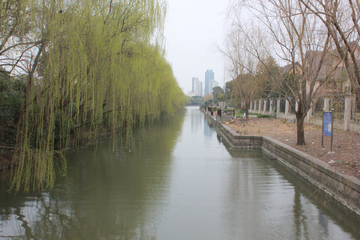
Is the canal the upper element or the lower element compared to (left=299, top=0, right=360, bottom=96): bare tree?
lower

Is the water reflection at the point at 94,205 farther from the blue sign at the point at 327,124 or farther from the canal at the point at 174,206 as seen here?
the blue sign at the point at 327,124

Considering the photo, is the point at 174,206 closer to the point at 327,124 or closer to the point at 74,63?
the point at 74,63

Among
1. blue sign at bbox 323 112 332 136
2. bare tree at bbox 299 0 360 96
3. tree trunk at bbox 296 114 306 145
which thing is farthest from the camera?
tree trunk at bbox 296 114 306 145

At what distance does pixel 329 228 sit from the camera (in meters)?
3.99

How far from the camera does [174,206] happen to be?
15.5 feet

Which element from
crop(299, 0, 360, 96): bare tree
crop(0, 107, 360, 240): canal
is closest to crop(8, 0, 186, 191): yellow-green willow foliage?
crop(0, 107, 360, 240): canal

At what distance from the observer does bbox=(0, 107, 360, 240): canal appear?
12.5 feet

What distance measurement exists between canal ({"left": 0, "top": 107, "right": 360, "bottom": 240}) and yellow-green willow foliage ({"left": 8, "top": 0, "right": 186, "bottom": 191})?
562mm

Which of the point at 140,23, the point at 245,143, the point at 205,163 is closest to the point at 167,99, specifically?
the point at 245,143

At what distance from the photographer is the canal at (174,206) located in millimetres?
3818

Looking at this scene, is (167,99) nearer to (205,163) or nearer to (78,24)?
(205,163)

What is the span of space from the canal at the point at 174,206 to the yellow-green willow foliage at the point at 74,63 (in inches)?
22.1

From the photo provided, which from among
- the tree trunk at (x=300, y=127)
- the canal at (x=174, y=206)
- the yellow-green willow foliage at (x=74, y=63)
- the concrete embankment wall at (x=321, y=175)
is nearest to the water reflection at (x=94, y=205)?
the canal at (x=174, y=206)

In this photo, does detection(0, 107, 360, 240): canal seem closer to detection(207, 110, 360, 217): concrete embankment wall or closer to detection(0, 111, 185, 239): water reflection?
detection(0, 111, 185, 239): water reflection
